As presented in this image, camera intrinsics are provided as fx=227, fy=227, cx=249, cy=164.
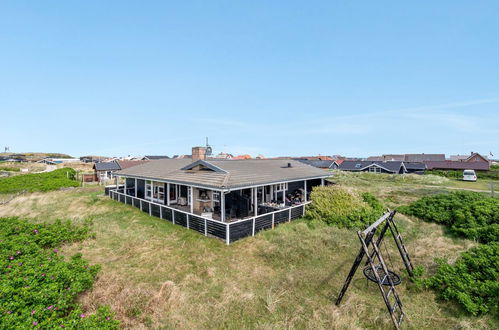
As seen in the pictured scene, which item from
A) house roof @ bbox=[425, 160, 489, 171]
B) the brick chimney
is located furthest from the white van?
the brick chimney

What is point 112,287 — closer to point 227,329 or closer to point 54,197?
point 227,329

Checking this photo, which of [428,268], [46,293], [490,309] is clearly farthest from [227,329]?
[428,268]

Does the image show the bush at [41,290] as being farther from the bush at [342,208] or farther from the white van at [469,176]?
the white van at [469,176]

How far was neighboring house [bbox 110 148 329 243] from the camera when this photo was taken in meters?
12.0

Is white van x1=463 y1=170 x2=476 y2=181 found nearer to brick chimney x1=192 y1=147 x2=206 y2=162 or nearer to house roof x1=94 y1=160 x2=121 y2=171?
brick chimney x1=192 y1=147 x2=206 y2=162

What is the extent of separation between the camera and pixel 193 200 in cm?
1602

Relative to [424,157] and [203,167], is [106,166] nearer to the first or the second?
[203,167]

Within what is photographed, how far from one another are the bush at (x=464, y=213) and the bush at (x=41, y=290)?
15255 mm

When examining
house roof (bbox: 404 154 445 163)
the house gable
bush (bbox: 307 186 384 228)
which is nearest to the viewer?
bush (bbox: 307 186 384 228)

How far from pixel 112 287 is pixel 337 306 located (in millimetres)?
6636

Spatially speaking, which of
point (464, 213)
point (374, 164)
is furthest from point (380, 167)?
point (464, 213)

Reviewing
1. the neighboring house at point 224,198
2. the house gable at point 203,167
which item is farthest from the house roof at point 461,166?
A: the house gable at point 203,167

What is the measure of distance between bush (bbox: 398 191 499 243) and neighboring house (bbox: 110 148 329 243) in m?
7.63

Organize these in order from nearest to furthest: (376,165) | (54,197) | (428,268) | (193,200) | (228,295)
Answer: (228,295)
(428,268)
(193,200)
(54,197)
(376,165)
